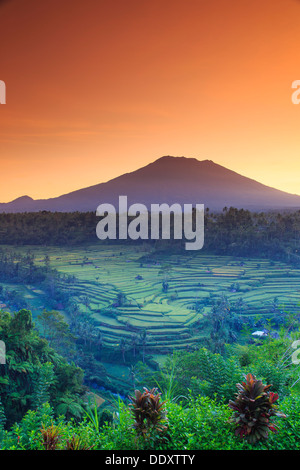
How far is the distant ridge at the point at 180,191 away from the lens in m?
54.0

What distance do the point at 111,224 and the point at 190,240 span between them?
8.96 m

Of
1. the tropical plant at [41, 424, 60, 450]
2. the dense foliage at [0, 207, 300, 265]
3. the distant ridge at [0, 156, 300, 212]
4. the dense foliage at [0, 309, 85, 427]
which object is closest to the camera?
the tropical plant at [41, 424, 60, 450]

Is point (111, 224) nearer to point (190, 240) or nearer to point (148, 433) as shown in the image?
point (190, 240)

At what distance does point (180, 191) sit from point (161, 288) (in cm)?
4236

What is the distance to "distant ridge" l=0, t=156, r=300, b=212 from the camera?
54000 millimetres

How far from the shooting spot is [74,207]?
2013 inches

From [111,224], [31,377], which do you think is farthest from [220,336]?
[111,224]

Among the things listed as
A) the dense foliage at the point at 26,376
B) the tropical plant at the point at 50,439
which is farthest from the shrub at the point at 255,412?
the dense foliage at the point at 26,376

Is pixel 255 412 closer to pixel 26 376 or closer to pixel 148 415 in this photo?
pixel 148 415

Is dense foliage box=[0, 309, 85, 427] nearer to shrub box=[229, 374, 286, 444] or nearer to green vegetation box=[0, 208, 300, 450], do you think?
green vegetation box=[0, 208, 300, 450]

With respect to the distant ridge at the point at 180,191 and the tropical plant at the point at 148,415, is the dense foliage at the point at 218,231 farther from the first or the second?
the tropical plant at the point at 148,415

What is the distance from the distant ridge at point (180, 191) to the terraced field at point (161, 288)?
21635 mm

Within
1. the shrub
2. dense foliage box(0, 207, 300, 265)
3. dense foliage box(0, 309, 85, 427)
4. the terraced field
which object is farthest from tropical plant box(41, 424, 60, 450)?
dense foliage box(0, 207, 300, 265)

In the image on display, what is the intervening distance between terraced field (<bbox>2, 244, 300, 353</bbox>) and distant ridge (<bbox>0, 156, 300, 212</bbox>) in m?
21.6
